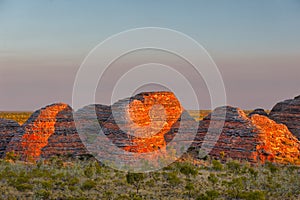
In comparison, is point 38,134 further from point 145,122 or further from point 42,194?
point 42,194

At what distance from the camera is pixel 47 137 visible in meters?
47.2

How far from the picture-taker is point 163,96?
52.8 m

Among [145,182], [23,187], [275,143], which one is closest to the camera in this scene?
[23,187]

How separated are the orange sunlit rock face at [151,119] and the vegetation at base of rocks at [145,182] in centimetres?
407

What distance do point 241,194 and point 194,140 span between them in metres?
22.8

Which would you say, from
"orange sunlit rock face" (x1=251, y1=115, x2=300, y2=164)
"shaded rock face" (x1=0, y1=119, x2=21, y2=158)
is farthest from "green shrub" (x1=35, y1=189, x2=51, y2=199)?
"orange sunlit rock face" (x1=251, y1=115, x2=300, y2=164)

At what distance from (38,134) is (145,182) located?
1679 cm

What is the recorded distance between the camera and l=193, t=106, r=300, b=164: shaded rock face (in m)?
45.1

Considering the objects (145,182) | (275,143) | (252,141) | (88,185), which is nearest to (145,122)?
(252,141)

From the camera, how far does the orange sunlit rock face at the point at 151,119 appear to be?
45.5 meters

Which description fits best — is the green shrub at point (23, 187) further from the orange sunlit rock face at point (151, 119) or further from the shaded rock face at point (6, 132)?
the shaded rock face at point (6, 132)

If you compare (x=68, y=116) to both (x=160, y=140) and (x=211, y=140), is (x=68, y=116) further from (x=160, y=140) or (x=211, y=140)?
(x=211, y=140)

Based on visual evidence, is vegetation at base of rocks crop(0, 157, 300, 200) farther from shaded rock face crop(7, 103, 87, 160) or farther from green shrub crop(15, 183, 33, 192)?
shaded rock face crop(7, 103, 87, 160)

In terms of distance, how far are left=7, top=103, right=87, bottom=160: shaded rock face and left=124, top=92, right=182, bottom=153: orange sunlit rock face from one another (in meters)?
6.84
